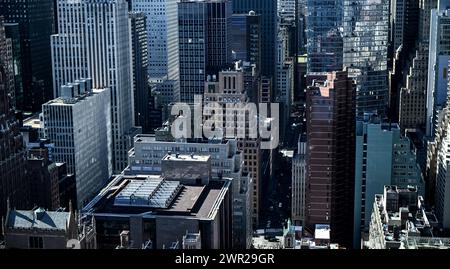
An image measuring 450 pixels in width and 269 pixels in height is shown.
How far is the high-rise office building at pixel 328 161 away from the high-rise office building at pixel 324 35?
3298 millimetres

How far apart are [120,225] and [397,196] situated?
368 centimetres

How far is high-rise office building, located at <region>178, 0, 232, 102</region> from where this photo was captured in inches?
611

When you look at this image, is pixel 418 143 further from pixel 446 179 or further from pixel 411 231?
pixel 411 231

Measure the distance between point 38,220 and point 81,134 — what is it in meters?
5.73

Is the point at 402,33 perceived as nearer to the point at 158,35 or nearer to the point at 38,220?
the point at 158,35

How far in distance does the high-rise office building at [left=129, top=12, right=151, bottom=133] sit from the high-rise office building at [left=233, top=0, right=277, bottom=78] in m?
3.01

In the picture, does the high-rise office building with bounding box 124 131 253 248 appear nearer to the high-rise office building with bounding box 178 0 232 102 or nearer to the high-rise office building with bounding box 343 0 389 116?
the high-rise office building with bounding box 343 0 389 116

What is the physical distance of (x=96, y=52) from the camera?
1359cm

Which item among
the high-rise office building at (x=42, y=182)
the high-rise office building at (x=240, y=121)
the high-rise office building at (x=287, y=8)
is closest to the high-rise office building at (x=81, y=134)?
the high-rise office building at (x=42, y=182)

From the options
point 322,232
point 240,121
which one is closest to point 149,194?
point 322,232

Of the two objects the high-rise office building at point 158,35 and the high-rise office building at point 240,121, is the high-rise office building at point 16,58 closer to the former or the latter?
the high-rise office building at point 158,35

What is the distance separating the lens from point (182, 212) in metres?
7.29

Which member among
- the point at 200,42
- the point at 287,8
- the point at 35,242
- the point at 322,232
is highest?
the point at 287,8
